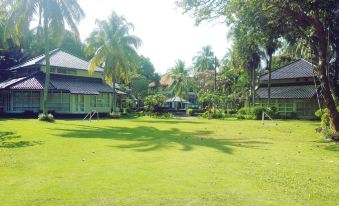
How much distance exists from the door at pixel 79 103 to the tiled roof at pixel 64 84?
119cm

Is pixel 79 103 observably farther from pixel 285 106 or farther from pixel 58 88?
pixel 285 106

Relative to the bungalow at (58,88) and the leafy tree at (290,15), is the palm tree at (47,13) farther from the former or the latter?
the leafy tree at (290,15)

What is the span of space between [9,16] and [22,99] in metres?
11.4

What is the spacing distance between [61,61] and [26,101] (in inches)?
250

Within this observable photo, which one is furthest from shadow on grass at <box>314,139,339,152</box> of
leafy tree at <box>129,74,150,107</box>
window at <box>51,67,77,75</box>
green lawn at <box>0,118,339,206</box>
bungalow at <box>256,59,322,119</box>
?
leafy tree at <box>129,74,150,107</box>

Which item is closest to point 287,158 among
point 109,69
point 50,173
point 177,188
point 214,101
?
point 177,188

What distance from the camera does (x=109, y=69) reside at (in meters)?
41.1

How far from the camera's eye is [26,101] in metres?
37.9

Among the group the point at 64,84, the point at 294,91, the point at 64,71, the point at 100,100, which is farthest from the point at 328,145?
the point at 100,100

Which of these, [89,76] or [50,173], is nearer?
[50,173]

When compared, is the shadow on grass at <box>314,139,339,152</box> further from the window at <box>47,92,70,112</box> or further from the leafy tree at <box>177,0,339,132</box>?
the window at <box>47,92,70,112</box>

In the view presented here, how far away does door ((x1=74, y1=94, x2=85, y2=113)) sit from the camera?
41094 millimetres

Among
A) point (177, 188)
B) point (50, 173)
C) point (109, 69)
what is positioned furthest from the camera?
point (109, 69)

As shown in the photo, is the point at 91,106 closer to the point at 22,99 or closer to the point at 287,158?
the point at 22,99
